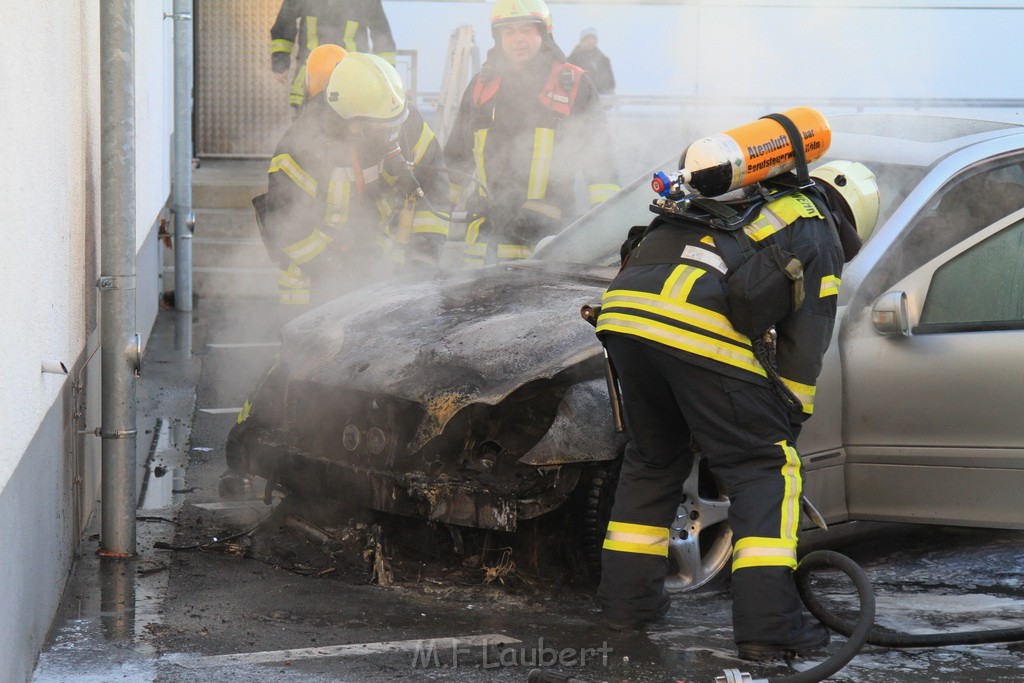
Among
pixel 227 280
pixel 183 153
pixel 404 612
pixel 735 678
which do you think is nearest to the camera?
pixel 735 678

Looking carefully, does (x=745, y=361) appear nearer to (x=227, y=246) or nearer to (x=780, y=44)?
(x=227, y=246)

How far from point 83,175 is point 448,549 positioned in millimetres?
1809

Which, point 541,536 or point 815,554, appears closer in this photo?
point 815,554

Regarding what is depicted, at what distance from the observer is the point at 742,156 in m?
3.81

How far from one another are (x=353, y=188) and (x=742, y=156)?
3.22 m

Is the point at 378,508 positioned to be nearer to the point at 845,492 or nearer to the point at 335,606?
the point at 335,606

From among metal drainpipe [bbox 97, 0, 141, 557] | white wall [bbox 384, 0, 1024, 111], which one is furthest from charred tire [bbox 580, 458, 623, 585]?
white wall [bbox 384, 0, 1024, 111]

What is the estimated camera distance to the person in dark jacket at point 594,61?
1259 centimetres

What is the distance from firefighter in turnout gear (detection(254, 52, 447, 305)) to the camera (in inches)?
257

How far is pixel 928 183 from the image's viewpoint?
474cm

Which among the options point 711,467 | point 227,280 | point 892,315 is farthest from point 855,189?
point 227,280

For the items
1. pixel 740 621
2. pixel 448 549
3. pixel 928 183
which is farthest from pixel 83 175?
pixel 928 183

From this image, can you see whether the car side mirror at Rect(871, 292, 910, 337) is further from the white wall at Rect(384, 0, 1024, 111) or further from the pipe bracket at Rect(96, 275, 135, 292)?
the white wall at Rect(384, 0, 1024, 111)

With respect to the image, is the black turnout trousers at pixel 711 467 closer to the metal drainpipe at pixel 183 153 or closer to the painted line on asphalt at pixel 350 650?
the painted line on asphalt at pixel 350 650
